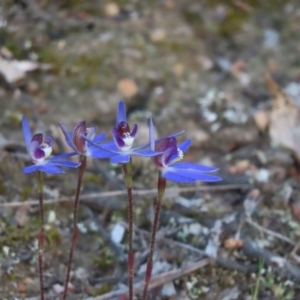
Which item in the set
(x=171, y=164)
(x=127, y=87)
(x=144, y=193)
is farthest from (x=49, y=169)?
(x=127, y=87)

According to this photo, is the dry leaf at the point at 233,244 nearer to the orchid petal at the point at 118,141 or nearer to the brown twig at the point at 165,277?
the brown twig at the point at 165,277

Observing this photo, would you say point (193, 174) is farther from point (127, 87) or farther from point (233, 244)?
point (127, 87)

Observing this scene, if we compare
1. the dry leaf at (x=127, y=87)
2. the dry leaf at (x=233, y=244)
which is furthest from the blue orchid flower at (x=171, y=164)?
the dry leaf at (x=127, y=87)

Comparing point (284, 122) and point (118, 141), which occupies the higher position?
point (118, 141)

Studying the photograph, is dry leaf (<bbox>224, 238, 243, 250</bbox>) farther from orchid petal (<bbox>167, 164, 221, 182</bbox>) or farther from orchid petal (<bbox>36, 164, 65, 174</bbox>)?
orchid petal (<bbox>36, 164, 65, 174</bbox>)

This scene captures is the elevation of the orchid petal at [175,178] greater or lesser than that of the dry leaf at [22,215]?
greater

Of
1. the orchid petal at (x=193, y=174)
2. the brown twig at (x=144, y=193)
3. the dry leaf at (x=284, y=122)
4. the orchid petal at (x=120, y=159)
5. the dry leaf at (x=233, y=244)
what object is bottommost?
the dry leaf at (x=233, y=244)

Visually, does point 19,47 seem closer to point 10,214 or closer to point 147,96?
point 147,96

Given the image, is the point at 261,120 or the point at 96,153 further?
the point at 261,120

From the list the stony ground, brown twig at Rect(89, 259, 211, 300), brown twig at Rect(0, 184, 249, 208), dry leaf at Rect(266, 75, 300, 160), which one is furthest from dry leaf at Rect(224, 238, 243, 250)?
dry leaf at Rect(266, 75, 300, 160)
